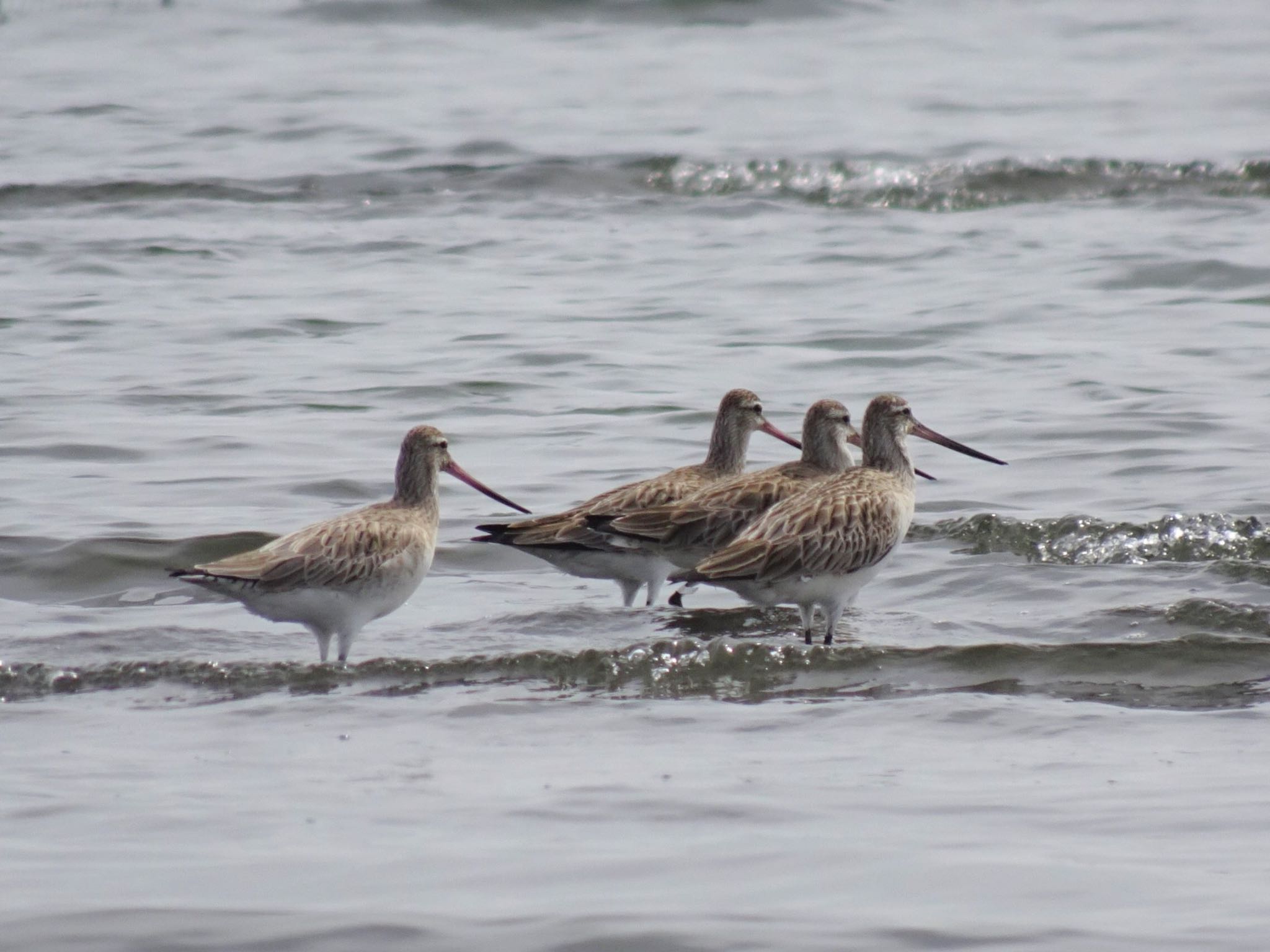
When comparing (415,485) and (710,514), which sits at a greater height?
(415,485)

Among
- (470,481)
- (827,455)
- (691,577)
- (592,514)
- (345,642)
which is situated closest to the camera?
(345,642)

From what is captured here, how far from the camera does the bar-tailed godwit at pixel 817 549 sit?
1003 cm

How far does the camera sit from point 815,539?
10109mm

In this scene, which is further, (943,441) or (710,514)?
(943,441)

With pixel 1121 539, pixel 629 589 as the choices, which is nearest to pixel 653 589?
pixel 629 589

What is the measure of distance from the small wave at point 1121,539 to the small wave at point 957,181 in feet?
42.5

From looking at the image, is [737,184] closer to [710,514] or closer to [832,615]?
[710,514]

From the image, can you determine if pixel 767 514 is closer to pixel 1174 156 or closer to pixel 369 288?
pixel 369 288

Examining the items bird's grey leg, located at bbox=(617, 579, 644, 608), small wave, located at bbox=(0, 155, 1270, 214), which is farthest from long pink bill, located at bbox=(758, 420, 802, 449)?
small wave, located at bbox=(0, 155, 1270, 214)

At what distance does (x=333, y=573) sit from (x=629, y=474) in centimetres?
415

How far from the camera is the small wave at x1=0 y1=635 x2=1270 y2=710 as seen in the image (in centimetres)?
906

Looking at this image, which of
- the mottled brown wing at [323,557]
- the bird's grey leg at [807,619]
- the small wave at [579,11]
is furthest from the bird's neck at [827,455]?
the small wave at [579,11]

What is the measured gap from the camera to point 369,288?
20.2 meters

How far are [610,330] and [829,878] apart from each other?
12.2 metres
